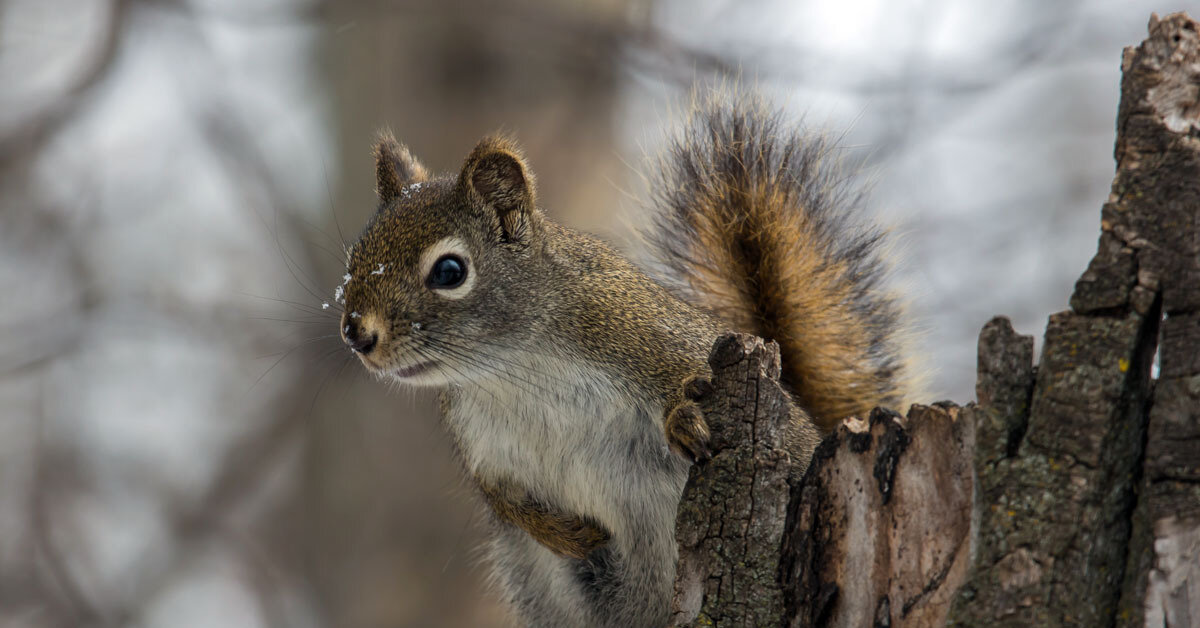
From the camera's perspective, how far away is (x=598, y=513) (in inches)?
66.9

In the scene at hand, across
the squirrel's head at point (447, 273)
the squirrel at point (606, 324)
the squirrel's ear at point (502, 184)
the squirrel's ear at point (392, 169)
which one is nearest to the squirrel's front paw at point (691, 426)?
the squirrel at point (606, 324)

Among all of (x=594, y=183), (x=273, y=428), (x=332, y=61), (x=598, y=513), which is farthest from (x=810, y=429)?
(x=273, y=428)

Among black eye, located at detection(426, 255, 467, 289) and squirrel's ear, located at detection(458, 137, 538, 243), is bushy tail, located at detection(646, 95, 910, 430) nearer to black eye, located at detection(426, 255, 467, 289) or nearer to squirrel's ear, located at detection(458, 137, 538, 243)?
squirrel's ear, located at detection(458, 137, 538, 243)

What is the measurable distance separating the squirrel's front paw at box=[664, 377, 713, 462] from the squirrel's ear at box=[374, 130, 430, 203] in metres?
0.86

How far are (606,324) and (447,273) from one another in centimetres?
28

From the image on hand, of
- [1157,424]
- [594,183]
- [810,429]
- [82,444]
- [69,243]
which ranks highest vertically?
[594,183]

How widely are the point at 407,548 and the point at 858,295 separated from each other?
138 cm

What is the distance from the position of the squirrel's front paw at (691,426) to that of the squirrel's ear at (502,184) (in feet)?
1.83

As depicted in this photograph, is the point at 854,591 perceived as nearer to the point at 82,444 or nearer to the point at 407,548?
the point at 407,548

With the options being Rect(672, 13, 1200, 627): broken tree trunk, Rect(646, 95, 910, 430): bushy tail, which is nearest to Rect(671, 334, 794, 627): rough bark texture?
Rect(672, 13, 1200, 627): broken tree trunk

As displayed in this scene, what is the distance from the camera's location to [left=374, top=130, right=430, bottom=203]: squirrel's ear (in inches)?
80.4

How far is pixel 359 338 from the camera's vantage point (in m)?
1.64

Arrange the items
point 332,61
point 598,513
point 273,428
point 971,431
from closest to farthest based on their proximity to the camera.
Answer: point 971,431, point 598,513, point 332,61, point 273,428

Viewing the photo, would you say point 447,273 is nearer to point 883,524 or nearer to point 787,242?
point 787,242
